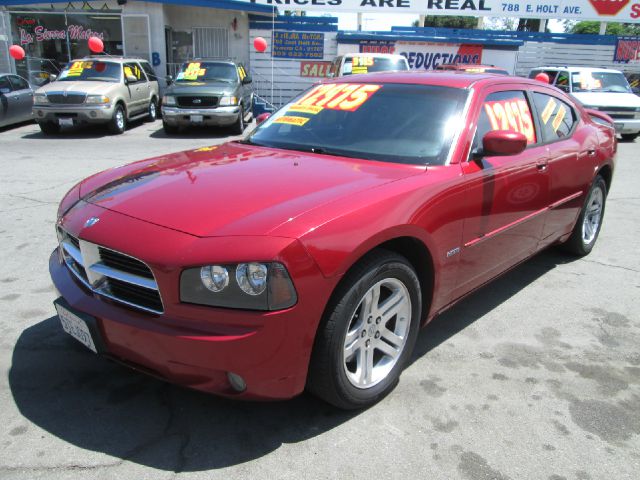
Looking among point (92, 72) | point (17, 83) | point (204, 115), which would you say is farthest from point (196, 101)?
point (17, 83)

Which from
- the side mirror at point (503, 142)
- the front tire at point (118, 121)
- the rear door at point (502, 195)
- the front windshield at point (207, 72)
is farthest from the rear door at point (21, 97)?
the side mirror at point (503, 142)

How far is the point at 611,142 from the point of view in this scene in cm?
525

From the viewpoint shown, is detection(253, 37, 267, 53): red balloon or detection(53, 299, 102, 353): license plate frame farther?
detection(253, 37, 267, 53): red balloon

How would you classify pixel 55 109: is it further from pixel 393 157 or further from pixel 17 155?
pixel 393 157

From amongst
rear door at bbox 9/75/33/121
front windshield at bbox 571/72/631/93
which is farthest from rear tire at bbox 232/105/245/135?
front windshield at bbox 571/72/631/93

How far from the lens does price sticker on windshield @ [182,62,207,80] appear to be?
550 inches

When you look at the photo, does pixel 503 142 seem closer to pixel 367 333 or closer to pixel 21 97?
pixel 367 333

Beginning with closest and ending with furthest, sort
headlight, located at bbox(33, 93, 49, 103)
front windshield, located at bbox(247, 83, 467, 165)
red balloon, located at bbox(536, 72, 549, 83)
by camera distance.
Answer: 1. front windshield, located at bbox(247, 83, 467, 165)
2. headlight, located at bbox(33, 93, 49, 103)
3. red balloon, located at bbox(536, 72, 549, 83)

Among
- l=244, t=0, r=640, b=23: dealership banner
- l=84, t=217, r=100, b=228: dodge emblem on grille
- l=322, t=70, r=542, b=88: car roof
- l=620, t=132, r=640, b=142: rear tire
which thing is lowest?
l=620, t=132, r=640, b=142: rear tire

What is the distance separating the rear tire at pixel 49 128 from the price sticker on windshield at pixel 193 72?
10.8 feet

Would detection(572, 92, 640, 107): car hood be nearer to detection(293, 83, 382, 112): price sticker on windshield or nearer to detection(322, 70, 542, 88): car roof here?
detection(322, 70, 542, 88): car roof

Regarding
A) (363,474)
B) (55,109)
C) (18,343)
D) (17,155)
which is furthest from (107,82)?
→ (363,474)

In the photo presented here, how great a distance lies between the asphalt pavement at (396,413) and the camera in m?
2.43

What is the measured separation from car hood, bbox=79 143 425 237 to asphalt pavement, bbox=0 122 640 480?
996 millimetres
